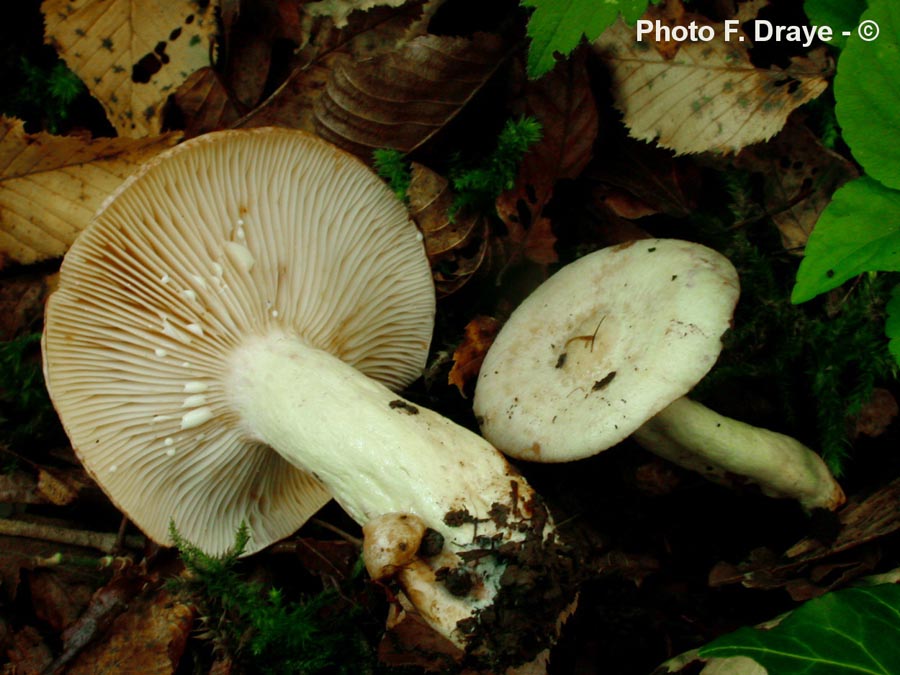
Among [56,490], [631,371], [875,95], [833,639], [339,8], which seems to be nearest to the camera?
[833,639]

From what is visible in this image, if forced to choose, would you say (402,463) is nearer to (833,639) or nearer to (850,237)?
(833,639)

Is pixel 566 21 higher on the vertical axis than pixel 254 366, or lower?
higher

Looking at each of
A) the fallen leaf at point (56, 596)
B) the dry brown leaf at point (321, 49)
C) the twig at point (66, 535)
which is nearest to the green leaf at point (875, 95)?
the dry brown leaf at point (321, 49)

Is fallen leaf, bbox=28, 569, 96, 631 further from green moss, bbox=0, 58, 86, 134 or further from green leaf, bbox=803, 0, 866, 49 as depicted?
green leaf, bbox=803, 0, 866, 49

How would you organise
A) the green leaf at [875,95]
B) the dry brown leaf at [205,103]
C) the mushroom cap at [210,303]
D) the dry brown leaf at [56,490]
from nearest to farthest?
the green leaf at [875,95] < the mushroom cap at [210,303] < the dry brown leaf at [56,490] < the dry brown leaf at [205,103]

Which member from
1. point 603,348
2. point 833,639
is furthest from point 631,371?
point 833,639

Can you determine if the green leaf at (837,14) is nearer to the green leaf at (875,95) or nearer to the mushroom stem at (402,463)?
the green leaf at (875,95)
